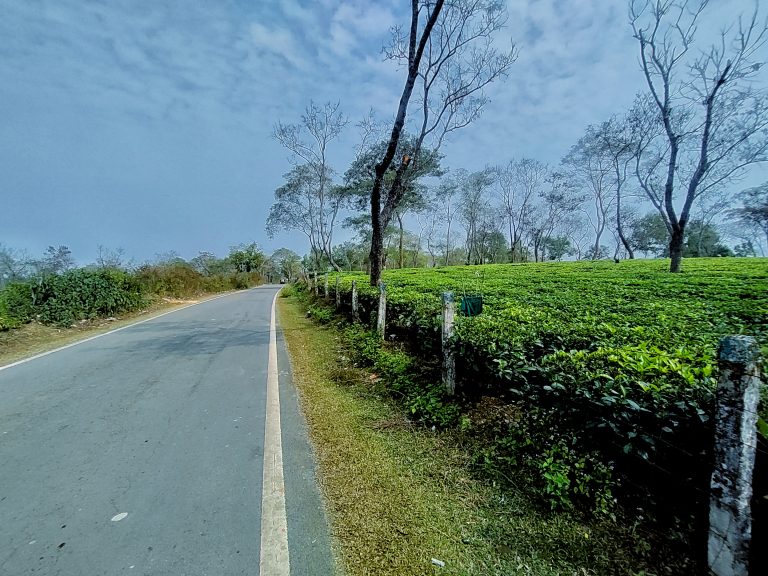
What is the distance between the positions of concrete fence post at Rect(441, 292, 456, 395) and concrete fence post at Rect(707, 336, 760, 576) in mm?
2466

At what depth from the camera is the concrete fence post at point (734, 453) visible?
1.62m

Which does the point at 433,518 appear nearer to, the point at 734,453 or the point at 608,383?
the point at 608,383

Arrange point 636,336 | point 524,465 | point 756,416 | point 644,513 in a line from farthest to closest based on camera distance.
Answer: point 636,336
point 524,465
point 644,513
point 756,416

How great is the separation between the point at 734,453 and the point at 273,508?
106 inches

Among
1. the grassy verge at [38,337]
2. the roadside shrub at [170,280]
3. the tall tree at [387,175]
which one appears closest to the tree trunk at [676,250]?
the tall tree at [387,175]

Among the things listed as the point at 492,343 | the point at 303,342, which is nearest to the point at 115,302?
the point at 303,342

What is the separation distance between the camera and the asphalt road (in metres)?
2.03

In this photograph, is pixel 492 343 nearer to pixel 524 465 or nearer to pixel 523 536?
pixel 524 465

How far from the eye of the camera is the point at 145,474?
2797mm

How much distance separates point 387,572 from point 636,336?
2.96 m

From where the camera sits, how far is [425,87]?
10.7 meters

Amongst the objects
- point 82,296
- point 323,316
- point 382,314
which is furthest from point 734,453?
point 82,296

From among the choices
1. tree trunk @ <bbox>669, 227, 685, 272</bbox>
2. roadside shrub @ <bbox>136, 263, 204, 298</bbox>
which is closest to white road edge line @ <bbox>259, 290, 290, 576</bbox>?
roadside shrub @ <bbox>136, 263, 204, 298</bbox>

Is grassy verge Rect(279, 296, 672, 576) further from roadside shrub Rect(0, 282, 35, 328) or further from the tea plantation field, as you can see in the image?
roadside shrub Rect(0, 282, 35, 328)
